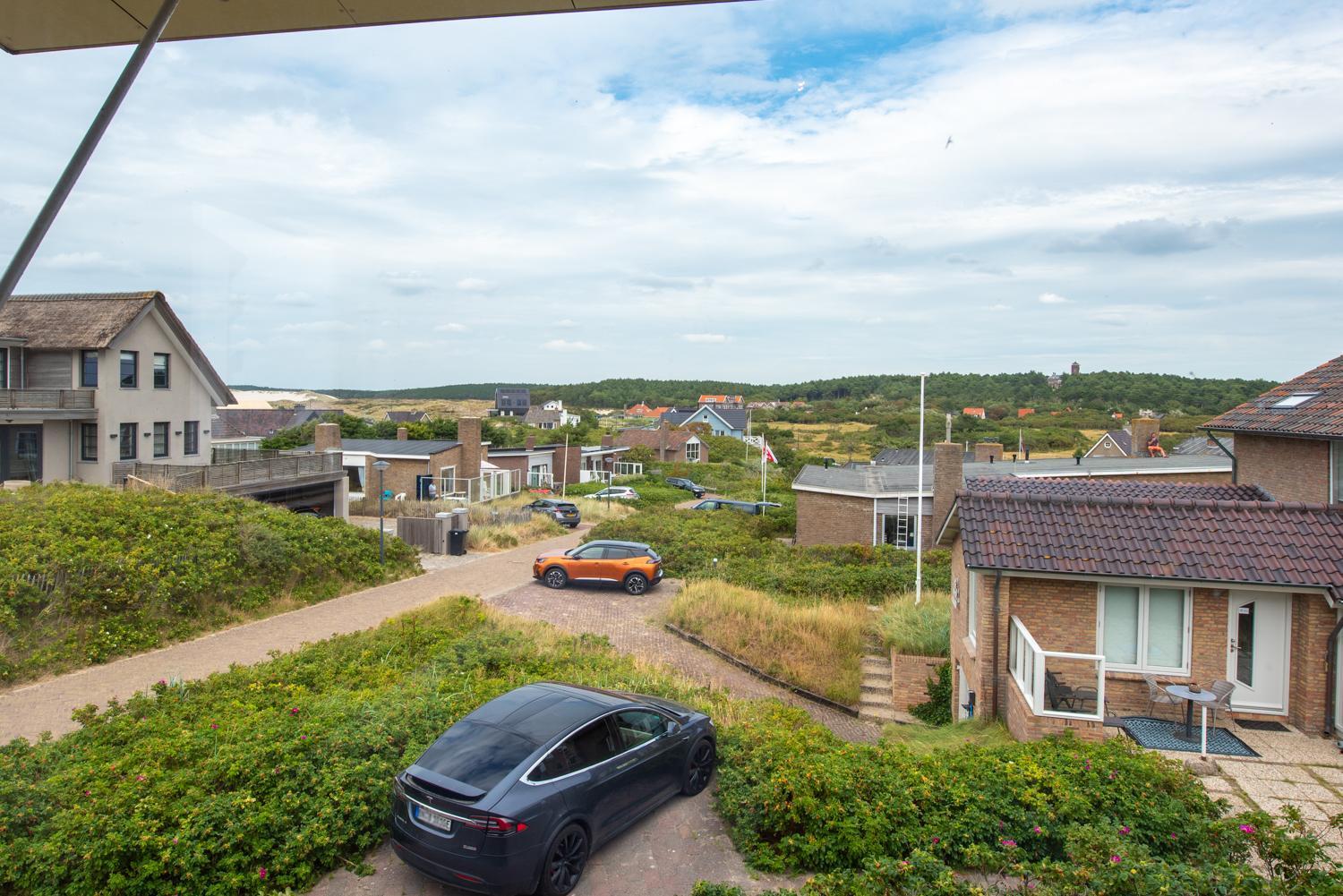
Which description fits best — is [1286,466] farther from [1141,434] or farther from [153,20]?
[1141,434]

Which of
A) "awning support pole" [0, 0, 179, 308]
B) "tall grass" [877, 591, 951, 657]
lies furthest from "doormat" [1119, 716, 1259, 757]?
"awning support pole" [0, 0, 179, 308]

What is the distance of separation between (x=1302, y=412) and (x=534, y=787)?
14.8m

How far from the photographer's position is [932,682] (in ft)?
47.3

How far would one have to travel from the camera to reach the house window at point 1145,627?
10602 millimetres

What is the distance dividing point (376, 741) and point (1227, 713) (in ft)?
34.0

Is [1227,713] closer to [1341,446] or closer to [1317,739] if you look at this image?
[1317,739]

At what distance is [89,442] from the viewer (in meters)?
23.8

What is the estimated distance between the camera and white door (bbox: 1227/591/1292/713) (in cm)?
1027

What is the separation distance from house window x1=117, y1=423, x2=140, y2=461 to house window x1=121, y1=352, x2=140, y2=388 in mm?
1381

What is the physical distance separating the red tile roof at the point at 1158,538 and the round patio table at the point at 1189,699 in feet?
4.55

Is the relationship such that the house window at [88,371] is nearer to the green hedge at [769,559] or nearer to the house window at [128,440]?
the house window at [128,440]

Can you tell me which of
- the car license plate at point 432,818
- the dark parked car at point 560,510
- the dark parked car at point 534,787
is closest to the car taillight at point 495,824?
the dark parked car at point 534,787

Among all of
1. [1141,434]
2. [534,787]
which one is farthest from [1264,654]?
[1141,434]

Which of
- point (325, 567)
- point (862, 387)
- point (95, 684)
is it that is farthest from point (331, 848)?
point (862, 387)
